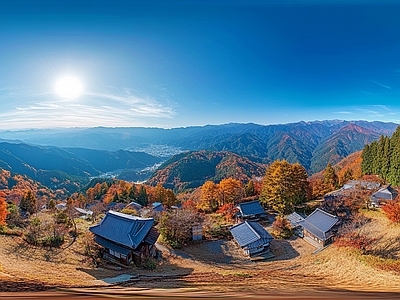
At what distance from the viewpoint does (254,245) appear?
15297 mm

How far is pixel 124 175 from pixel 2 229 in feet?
384

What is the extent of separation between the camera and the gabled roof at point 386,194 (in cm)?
1991

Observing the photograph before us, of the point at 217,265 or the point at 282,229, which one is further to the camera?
the point at 282,229

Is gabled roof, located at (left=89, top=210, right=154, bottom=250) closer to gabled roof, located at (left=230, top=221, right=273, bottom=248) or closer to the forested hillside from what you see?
gabled roof, located at (left=230, top=221, right=273, bottom=248)

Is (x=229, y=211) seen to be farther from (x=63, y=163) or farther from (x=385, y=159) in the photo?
(x=63, y=163)

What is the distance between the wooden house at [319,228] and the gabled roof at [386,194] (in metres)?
5.99

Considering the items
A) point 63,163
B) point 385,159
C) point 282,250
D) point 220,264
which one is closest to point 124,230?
point 220,264

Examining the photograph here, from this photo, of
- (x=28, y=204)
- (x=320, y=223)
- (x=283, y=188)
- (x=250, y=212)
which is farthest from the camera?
(x=28, y=204)

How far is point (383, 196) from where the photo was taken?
793 inches

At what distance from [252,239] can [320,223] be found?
196 inches

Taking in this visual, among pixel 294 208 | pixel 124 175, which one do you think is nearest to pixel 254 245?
pixel 294 208

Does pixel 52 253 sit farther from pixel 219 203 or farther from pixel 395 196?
pixel 395 196

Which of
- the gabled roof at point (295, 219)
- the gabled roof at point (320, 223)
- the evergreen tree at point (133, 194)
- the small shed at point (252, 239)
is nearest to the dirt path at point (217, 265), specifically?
the small shed at point (252, 239)

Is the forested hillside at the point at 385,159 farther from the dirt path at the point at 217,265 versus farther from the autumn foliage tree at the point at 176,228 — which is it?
the autumn foliage tree at the point at 176,228
